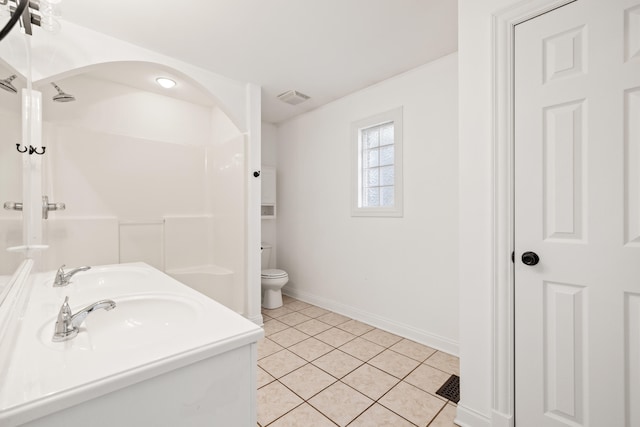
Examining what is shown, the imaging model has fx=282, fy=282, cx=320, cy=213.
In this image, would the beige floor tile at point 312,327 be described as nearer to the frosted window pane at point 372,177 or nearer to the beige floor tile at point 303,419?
the beige floor tile at point 303,419

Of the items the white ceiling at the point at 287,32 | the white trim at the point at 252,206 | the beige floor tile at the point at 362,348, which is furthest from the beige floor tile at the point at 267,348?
the white ceiling at the point at 287,32

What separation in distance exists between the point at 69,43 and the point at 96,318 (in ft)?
6.26

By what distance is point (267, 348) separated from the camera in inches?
96.0

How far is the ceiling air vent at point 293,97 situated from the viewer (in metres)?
3.07

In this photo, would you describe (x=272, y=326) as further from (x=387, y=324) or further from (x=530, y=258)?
(x=530, y=258)

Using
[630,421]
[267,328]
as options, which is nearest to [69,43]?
[267,328]

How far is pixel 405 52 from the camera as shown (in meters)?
2.33

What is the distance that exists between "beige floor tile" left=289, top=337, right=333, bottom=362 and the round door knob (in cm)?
166

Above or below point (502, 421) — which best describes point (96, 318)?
above

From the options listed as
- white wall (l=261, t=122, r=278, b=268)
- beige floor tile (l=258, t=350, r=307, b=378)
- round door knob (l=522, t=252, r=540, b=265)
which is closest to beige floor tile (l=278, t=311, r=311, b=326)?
beige floor tile (l=258, t=350, r=307, b=378)

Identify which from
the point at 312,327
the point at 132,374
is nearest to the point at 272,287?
the point at 312,327

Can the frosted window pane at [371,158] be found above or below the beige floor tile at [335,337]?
above

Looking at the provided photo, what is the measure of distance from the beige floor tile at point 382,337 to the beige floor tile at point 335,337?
6.3 inches

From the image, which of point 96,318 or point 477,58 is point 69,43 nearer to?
point 96,318
